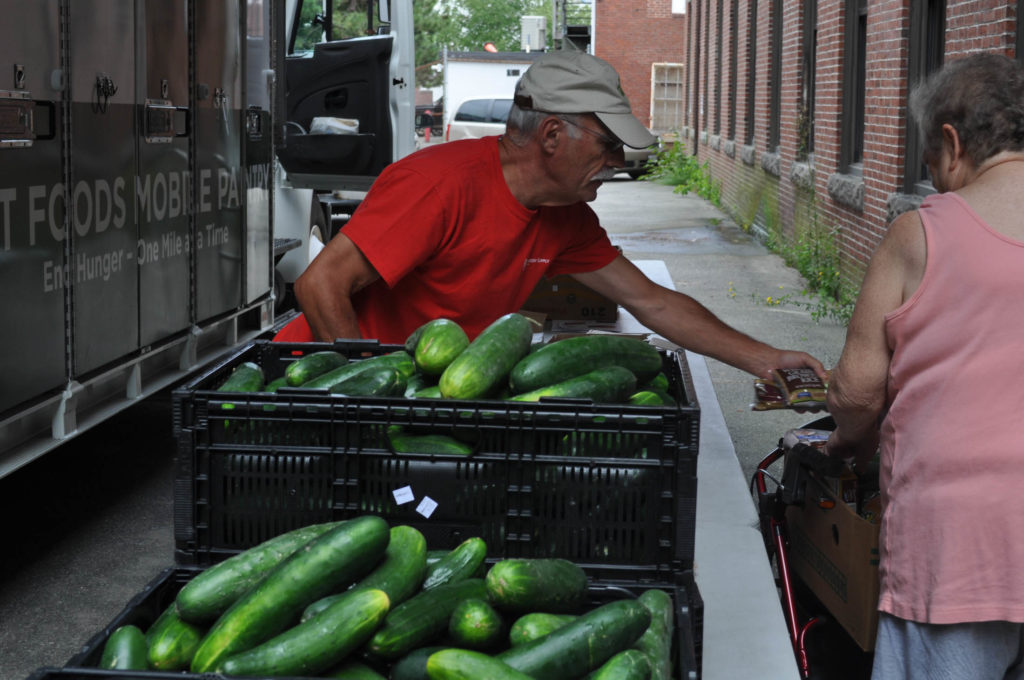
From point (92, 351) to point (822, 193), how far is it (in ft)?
32.6

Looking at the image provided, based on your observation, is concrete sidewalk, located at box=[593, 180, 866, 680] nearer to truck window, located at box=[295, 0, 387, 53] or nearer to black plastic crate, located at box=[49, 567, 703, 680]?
black plastic crate, located at box=[49, 567, 703, 680]

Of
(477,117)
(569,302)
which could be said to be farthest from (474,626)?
(477,117)

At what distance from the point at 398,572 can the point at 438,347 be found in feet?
2.26

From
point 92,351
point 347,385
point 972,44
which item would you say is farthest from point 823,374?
point 972,44

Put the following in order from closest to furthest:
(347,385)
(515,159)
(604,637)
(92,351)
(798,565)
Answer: (604,637), (347,385), (515,159), (798,565), (92,351)

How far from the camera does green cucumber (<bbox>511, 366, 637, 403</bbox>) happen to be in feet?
8.65

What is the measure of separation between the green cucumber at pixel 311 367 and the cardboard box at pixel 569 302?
344 cm

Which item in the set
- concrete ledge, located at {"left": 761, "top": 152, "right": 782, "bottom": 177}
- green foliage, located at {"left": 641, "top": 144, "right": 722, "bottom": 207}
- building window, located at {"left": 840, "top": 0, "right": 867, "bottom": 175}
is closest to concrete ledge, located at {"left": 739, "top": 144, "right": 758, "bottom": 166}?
concrete ledge, located at {"left": 761, "top": 152, "right": 782, "bottom": 177}

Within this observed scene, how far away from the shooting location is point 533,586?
2207mm

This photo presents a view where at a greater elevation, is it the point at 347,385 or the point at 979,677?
the point at 347,385

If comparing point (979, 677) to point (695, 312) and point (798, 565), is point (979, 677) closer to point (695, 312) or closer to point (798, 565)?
point (798, 565)

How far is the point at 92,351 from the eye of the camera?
17.2ft

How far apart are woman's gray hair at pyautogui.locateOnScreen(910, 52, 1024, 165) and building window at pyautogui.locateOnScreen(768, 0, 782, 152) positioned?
15296 mm

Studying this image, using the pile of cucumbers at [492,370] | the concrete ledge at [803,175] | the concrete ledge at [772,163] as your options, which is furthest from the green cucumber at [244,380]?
the concrete ledge at [772,163]
